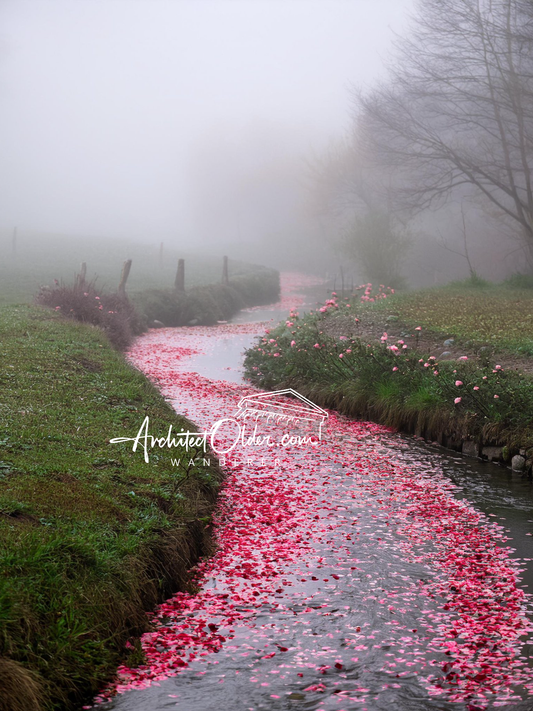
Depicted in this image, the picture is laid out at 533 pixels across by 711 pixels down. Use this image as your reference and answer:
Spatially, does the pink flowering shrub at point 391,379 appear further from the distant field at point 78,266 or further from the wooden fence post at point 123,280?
the distant field at point 78,266

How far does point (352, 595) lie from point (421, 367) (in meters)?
7.15

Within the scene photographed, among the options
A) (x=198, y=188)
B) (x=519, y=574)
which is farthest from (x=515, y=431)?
(x=198, y=188)

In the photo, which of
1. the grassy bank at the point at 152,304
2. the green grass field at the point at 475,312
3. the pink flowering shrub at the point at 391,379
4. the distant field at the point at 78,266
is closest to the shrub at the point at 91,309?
the grassy bank at the point at 152,304

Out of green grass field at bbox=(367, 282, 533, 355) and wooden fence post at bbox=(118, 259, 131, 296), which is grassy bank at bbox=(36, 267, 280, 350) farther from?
green grass field at bbox=(367, 282, 533, 355)

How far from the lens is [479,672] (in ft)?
13.7

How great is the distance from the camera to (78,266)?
39938mm

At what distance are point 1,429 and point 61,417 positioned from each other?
1.04 metres

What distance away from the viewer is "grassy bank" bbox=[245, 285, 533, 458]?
983cm

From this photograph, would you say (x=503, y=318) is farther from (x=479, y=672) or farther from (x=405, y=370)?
(x=479, y=672)

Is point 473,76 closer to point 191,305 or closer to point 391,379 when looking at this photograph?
point 191,305

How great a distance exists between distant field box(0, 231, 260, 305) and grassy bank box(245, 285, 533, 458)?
426 inches

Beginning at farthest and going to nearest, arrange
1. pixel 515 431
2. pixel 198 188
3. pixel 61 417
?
pixel 198 188, pixel 515 431, pixel 61 417

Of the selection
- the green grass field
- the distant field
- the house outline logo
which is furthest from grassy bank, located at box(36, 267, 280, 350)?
the green grass field

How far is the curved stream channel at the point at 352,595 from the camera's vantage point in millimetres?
4016
